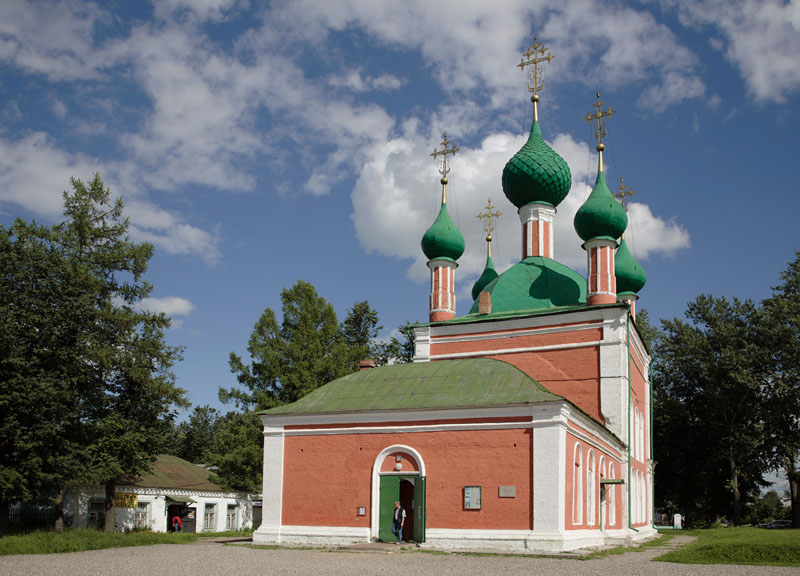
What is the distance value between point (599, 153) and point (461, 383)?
10.9 m

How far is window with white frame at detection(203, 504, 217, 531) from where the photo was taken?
105ft

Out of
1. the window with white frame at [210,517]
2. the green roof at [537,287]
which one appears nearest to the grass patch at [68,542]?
the green roof at [537,287]

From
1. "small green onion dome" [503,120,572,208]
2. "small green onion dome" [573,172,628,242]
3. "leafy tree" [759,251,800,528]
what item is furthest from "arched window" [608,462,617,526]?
"leafy tree" [759,251,800,528]

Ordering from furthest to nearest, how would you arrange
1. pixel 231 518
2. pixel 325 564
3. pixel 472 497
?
1. pixel 231 518
2. pixel 472 497
3. pixel 325 564

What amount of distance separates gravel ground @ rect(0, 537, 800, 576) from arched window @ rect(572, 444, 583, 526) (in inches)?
53.2

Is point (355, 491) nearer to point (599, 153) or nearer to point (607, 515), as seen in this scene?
point (607, 515)

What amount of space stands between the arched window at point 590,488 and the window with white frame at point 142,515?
1781cm

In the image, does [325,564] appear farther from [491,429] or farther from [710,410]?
[710,410]

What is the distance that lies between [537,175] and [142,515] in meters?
19.5

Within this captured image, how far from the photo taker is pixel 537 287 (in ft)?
80.1

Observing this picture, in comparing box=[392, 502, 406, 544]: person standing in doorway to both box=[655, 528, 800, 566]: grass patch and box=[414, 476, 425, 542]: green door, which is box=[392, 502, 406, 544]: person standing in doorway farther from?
box=[655, 528, 800, 566]: grass patch

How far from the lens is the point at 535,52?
88.6 ft

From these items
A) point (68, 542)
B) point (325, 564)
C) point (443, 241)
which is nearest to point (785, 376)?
point (443, 241)

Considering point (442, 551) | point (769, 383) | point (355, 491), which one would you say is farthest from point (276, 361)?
point (769, 383)
